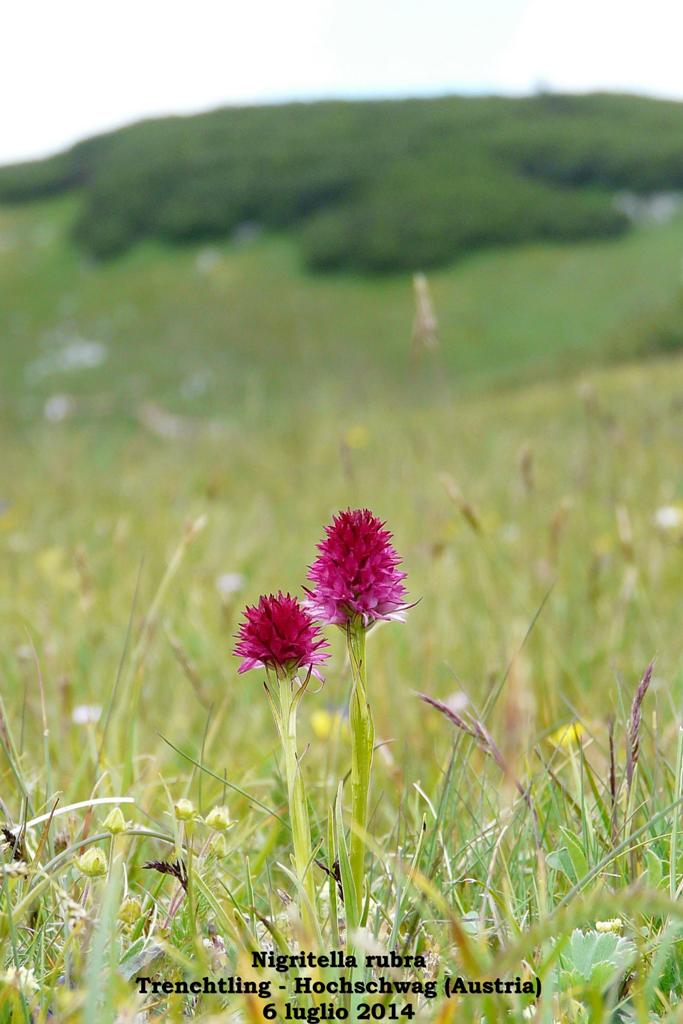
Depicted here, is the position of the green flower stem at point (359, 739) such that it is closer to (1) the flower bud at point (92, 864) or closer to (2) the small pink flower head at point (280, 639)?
(2) the small pink flower head at point (280, 639)

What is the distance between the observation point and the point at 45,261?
66.2 feet

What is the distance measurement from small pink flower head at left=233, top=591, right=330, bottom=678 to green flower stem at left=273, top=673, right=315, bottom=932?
2 cm

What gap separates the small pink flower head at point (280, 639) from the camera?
0.67 metres

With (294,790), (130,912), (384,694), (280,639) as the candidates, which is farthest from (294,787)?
(384,694)

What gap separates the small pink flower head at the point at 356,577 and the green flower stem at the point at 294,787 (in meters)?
0.07

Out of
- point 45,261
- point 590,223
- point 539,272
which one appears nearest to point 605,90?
point 590,223

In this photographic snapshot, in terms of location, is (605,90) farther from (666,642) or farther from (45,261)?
(666,642)

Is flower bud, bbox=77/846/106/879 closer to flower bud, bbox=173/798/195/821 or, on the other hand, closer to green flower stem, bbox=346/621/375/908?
flower bud, bbox=173/798/195/821

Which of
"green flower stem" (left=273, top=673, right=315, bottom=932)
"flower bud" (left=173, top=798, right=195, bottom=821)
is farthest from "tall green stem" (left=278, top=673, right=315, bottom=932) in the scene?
"flower bud" (left=173, top=798, right=195, bottom=821)

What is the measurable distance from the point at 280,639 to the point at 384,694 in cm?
120

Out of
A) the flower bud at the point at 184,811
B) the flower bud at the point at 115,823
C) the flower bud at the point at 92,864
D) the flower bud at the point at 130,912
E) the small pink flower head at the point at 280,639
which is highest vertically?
the small pink flower head at the point at 280,639

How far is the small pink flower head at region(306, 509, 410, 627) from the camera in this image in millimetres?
661

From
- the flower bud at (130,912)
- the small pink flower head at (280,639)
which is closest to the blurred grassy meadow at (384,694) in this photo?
the flower bud at (130,912)

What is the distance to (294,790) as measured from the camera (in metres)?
0.68
